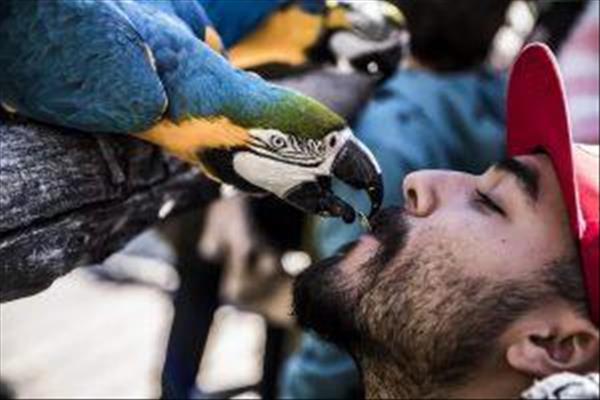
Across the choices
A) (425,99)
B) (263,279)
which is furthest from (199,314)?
(425,99)

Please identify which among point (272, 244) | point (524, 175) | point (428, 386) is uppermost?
point (524, 175)

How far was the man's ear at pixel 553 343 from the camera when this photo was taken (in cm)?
75

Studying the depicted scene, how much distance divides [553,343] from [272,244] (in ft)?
3.25

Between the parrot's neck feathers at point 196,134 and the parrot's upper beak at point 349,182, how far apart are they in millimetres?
90

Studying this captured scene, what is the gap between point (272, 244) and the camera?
172 centimetres

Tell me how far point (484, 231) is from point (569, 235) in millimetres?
69

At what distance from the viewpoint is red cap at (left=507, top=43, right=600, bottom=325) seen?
75cm

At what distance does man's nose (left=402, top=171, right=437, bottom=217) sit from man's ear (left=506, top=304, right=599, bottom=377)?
0.14m

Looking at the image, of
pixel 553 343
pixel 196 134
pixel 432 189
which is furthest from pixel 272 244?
pixel 553 343

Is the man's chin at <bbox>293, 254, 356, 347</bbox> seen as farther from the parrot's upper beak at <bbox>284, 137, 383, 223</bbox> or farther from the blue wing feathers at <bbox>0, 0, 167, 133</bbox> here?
the blue wing feathers at <bbox>0, 0, 167, 133</bbox>

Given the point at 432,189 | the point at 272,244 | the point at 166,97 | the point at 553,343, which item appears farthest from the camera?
the point at 272,244

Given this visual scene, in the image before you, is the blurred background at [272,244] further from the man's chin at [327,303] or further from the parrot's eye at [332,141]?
the man's chin at [327,303]

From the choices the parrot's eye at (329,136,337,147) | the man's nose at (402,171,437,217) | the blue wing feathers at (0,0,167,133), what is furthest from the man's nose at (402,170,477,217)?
the blue wing feathers at (0,0,167,133)

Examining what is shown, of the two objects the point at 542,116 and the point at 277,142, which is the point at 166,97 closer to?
the point at 277,142
